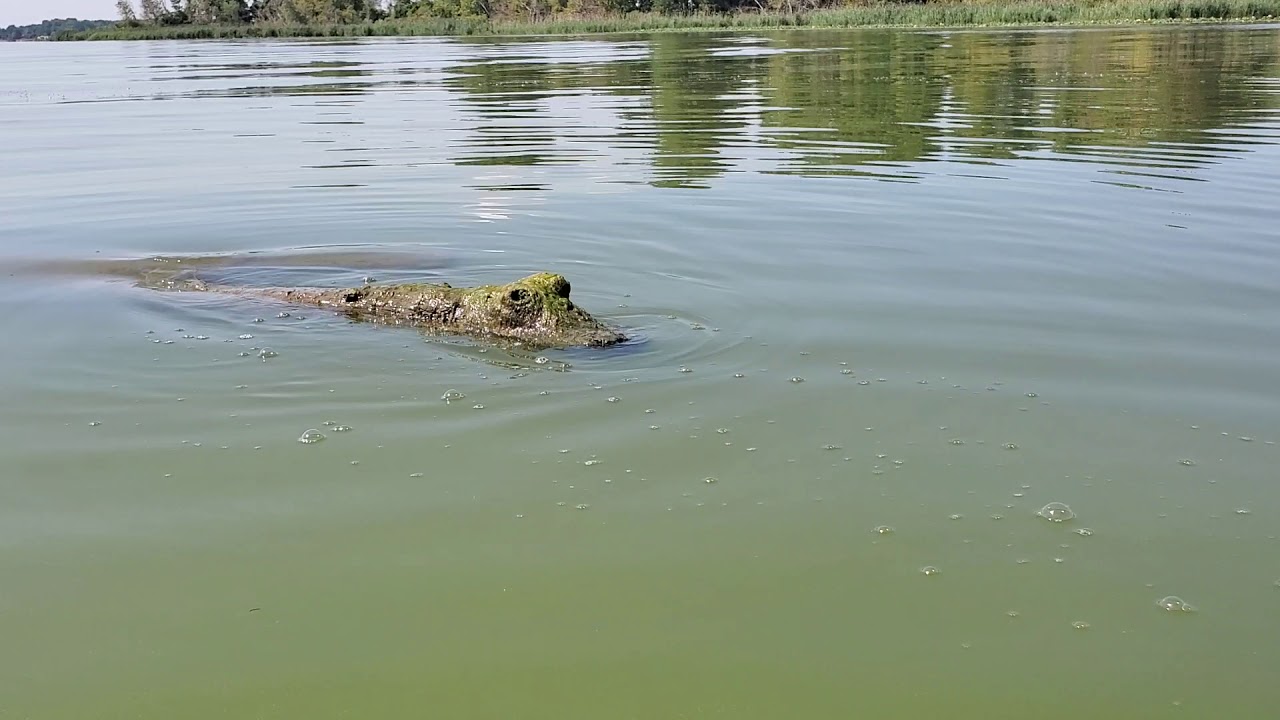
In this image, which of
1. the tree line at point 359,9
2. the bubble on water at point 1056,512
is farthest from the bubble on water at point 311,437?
the tree line at point 359,9

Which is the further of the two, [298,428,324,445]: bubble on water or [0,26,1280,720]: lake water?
[298,428,324,445]: bubble on water

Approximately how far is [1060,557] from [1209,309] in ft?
12.6

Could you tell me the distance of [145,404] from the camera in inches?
235

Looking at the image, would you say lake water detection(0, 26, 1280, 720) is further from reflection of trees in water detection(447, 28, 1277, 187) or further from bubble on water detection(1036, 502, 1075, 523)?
reflection of trees in water detection(447, 28, 1277, 187)

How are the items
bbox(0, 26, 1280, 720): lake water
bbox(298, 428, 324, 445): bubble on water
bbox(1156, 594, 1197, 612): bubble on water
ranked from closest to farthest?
bbox(0, 26, 1280, 720): lake water < bbox(1156, 594, 1197, 612): bubble on water < bbox(298, 428, 324, 445): bubble on water

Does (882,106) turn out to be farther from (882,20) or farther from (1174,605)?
(882,20)

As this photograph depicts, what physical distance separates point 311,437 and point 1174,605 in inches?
152

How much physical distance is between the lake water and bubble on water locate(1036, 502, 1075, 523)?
0.25 feet

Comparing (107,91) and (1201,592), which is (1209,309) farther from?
(107,91)

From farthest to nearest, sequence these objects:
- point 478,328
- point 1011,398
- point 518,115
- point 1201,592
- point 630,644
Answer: point 518,115
point 478,328
point 1011,398
point 1201,592
point 630,644

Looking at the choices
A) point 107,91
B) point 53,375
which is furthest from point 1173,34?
point 53,375

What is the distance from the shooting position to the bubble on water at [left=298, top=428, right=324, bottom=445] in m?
5.45

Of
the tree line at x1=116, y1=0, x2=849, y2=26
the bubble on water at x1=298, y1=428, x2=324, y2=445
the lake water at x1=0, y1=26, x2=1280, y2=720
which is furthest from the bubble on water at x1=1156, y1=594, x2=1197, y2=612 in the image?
the tree line at x1=116, y1=0, x2=849, y2=26

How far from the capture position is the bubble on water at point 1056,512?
4.57m
